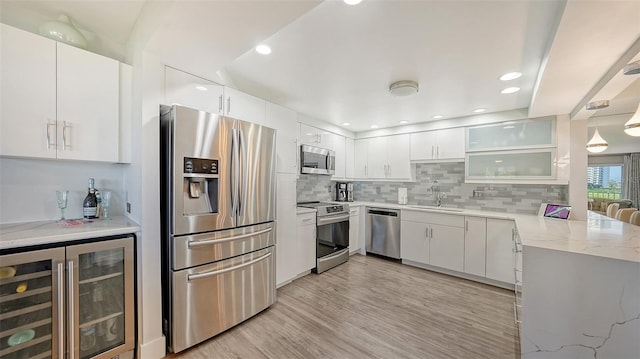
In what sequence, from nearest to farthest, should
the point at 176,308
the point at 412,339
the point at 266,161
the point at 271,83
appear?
1. the point at 176,308
2. the point at 412,339
3. the point at 266,161
4. the point at 271,83

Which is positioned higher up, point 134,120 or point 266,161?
point 134,120

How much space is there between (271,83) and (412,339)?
270 centimetres

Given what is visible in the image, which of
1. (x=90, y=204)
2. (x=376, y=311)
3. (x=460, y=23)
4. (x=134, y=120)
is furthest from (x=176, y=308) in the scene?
(x=460, y=23)

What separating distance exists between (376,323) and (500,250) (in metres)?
1.94

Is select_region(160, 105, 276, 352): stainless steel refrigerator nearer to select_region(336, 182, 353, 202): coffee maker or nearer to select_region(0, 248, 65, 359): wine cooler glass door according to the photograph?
select_region(0, 248, 65, 359): wine cooler glass door

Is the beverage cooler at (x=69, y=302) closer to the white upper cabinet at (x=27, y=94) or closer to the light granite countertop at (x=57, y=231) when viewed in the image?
the light granite countertop at (x=57, y=231)

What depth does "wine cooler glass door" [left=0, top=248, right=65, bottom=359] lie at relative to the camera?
1301 millimetres

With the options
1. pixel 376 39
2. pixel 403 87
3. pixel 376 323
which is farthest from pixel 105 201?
pixel 403 87

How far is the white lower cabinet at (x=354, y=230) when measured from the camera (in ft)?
13.2

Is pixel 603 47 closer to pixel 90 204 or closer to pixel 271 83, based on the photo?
pixel 271 83

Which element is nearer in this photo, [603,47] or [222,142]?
[603,47]

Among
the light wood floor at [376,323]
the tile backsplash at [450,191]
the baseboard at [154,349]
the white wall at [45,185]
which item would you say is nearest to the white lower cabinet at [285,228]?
the light wood floor at [376,323]

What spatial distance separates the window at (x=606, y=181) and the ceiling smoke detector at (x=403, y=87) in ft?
25.7

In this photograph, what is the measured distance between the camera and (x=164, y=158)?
5.94ft
